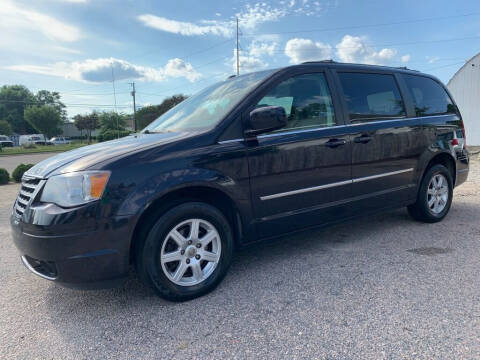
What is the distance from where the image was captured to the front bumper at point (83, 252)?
2.27 meters

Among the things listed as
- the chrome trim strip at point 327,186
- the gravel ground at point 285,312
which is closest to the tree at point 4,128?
the gravel ground at point 285,312

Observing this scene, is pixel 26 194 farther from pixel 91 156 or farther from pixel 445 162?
pixel 445 162

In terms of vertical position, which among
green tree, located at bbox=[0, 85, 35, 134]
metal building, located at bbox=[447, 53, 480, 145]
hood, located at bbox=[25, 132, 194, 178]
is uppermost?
green tree, located at bbox=[0, 85, 35, 134]

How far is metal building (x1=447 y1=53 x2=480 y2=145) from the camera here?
18188 mm

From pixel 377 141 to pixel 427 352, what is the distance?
229 centimetres

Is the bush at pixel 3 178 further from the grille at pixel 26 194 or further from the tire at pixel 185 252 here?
the tire at pixel 185 252

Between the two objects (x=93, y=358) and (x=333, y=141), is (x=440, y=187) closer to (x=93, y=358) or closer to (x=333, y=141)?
(x=333, y=141)

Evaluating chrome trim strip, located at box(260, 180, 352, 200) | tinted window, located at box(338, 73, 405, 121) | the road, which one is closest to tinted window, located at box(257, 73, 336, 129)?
tinted window, located at box(338, 73, 405, 121)

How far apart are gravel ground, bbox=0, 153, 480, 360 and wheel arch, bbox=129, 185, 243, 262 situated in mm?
499

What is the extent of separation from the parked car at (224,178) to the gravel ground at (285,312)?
0.32 meters

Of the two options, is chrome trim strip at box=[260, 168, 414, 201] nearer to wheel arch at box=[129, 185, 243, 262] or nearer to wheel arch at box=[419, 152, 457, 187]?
wheel arch at box=[129, 185, 243, 262]

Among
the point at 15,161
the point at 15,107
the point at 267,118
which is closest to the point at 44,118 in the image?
the point at 15,107

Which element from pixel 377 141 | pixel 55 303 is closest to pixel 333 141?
pixel 377 141

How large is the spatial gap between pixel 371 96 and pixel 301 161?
138 cm
